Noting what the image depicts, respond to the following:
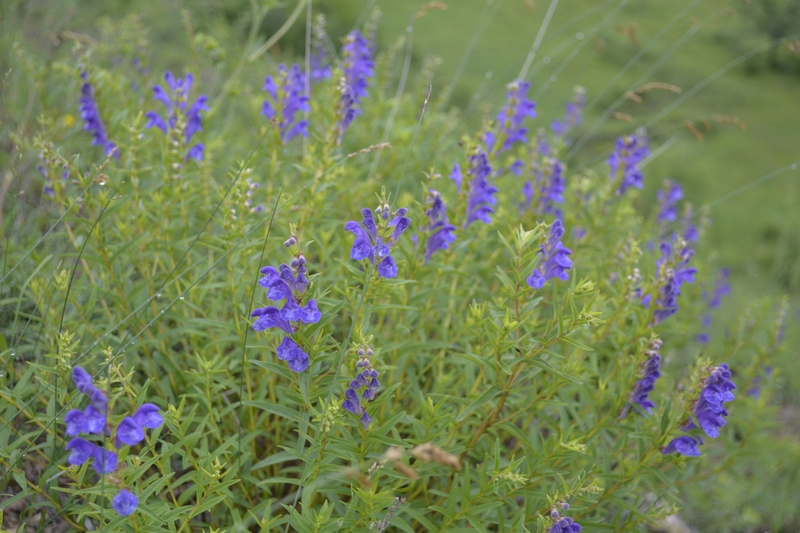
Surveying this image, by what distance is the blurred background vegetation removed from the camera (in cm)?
789

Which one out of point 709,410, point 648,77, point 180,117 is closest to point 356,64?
point 180,117

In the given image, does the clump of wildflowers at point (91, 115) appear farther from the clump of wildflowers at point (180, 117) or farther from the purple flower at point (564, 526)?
the purple flower at point (564, 526)

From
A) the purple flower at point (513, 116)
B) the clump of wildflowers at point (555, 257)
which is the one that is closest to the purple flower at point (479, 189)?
the clump of wildflowers at point (555, 257)

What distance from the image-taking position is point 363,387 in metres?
2.33

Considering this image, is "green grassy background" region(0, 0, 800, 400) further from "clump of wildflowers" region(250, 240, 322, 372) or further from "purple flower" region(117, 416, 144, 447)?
"purple flower" region(117, 416, 144, 447)

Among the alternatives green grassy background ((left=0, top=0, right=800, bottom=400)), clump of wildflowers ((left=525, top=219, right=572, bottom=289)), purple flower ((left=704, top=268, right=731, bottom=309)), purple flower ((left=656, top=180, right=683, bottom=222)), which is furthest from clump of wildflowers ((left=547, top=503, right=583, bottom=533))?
green grassy background ((left=0, top=0, right=800, bottom=400))

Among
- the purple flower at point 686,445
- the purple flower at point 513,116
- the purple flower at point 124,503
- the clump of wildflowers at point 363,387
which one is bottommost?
the purple flower at point 686,445

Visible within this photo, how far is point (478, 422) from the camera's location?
9.70 ft

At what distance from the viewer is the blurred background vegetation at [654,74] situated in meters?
7.89

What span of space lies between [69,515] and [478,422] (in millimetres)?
1932

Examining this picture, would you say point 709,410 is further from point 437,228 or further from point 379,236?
point 379,236

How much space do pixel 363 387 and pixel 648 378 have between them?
134cm

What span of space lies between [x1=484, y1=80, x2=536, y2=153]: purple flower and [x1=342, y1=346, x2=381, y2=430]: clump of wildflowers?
217 cm

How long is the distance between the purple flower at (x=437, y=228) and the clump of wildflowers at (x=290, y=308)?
2.91 ft
